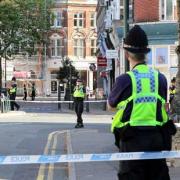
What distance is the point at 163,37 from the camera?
3519 cm

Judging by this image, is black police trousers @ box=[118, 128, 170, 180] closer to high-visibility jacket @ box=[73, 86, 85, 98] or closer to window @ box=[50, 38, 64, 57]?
high-visibility jacket @ box=[73, 86, 85, 98]

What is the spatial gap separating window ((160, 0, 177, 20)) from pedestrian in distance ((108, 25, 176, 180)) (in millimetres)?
30024

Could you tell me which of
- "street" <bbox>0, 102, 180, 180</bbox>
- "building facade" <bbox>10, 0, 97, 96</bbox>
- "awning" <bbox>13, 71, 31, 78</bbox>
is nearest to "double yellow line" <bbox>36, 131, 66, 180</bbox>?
"street" <bbox>0, 102, 180, 180</bbox>

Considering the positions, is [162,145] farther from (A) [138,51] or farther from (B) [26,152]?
(B) [26,152]

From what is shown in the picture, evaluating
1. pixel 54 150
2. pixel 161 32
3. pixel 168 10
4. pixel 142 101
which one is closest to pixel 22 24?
pixel 161 32

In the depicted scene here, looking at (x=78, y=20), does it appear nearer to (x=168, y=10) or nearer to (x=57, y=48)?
(x=57, y=48)

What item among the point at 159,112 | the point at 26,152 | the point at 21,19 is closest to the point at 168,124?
the point at 159,112

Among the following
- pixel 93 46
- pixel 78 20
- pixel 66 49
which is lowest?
pixel 66 49

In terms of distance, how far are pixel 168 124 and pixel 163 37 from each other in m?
30.3

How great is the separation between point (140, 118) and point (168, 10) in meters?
30.5

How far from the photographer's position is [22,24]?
42188 millimetres

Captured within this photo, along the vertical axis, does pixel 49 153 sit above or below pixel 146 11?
below

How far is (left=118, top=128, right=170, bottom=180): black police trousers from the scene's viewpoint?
5.11 metres

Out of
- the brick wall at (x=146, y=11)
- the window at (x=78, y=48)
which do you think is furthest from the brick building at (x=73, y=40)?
the brick wall at (x=146, y=11)
